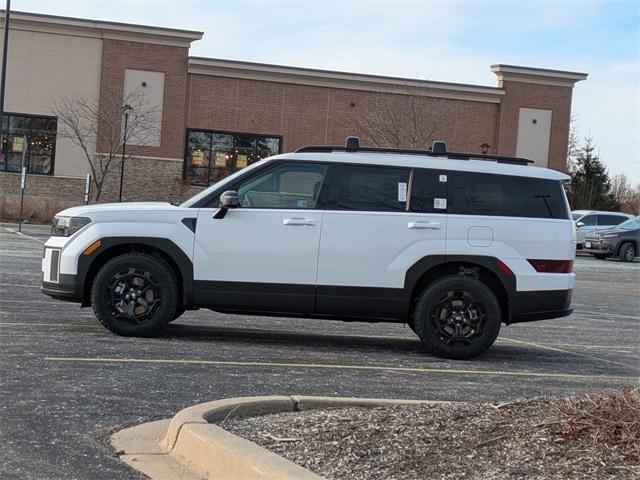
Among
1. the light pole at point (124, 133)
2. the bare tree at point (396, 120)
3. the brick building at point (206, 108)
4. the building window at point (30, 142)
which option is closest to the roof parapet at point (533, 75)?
the brick building at point (206, 108)

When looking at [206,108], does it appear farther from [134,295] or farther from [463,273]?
[463,273]

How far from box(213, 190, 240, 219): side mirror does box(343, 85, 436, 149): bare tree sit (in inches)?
1706

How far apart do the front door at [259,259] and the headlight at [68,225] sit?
1.18 meters

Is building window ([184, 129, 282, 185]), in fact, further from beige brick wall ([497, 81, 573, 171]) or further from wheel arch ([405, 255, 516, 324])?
wheel arch ([405, 255, 516, 324])

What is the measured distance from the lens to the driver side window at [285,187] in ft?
31.1

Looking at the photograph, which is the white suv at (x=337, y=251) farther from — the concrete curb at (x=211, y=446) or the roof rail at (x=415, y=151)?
the concrete curb at (x=211, y=446)

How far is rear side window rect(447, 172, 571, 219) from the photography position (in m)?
9.58

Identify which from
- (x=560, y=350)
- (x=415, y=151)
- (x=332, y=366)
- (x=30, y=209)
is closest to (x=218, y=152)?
(x=30, y=209)

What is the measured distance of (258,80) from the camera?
2030 inches

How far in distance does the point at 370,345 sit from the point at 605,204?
209ft

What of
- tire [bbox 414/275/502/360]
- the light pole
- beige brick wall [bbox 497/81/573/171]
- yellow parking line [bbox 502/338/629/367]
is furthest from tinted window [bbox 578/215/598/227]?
tire [bbox 414/275/502/360]

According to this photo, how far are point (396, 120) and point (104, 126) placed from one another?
1570 centimetres

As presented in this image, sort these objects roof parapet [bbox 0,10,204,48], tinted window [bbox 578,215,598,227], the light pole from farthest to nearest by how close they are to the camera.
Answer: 1. roof parapet [bbox 0,10,204,48]
2. the light pole
3. tinted window [bbox 578,215,598,227]

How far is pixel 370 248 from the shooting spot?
9.34 metres
